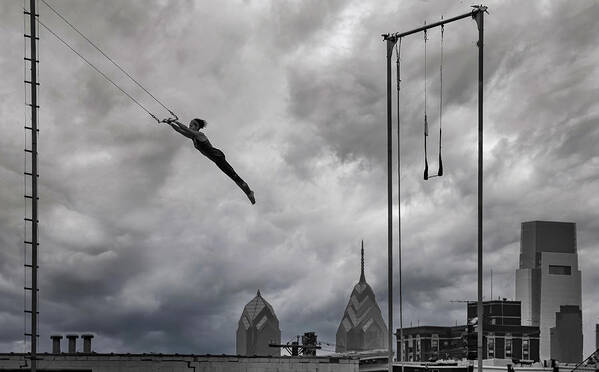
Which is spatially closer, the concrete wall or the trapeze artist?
the trapeze artist

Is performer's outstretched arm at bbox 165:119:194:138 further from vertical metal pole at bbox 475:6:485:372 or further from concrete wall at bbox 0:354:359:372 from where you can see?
concrete wall at bbox 0:354:359:372

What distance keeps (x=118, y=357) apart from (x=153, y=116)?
101 ft

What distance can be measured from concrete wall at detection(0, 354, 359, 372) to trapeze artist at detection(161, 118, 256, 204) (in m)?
27.0

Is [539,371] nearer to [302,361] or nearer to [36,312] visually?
[302,361]

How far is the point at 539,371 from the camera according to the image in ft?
434

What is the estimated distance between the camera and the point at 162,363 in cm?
6525

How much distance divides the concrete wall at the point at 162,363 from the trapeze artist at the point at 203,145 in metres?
27.0

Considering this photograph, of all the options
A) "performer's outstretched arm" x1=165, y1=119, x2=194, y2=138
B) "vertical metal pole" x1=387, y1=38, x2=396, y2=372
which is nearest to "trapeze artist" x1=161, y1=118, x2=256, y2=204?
"performer's outstretched arm" x1=165, y1=119, x2=194, y2=138

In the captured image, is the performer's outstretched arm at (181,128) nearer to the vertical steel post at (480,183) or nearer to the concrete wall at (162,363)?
the vertical steel post at (480,183)

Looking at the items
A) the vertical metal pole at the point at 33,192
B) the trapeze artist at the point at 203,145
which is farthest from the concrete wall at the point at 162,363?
the trapeze artist at the point at 203,145

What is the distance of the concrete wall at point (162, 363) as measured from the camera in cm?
6244

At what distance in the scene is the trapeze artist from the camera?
37.4 metres

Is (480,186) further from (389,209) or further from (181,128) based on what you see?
(181,128)

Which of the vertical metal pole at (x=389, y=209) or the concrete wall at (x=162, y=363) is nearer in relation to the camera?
the vertical metal pole at (x=389, y=209)
